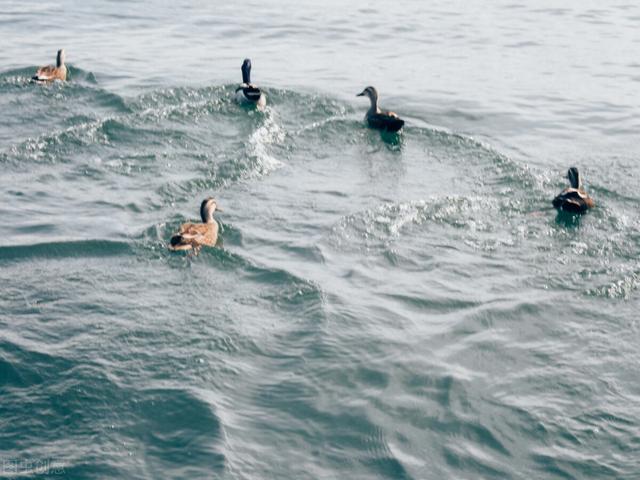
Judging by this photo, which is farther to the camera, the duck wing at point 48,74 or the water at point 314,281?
the duck wing at point 48,74

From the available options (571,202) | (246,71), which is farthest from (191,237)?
(246,71)

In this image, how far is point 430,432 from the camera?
10789mm

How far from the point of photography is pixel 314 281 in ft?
45.7

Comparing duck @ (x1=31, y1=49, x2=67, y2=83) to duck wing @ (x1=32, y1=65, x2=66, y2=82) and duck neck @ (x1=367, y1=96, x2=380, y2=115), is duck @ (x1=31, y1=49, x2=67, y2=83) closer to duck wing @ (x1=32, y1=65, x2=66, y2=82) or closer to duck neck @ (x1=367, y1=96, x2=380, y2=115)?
duck wing @ (x1=32, y1=65, x2=66, y2=82)

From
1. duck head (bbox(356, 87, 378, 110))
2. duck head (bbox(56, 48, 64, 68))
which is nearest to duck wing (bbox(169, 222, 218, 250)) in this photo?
duck head (bbox(356, 87, 378, 110))

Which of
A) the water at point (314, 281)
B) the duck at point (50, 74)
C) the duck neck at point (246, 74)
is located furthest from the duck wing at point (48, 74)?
the duck neck at point (246, 74)

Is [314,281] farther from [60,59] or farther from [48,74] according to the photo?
[60,59]

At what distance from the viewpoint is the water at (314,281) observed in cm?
1049

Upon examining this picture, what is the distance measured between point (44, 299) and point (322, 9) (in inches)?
1045

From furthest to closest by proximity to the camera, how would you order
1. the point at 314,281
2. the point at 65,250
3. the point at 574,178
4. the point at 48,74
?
the point at 48,74 → the point at 574,178 → the point at 65,250 → the point at 314,281

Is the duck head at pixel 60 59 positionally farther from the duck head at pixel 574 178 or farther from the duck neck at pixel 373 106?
the duck head at pixel 574 178

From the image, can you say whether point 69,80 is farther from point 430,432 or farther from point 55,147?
point 430,432

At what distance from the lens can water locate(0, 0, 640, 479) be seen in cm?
1049

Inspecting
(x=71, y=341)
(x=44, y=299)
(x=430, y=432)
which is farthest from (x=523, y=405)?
(x=44, y=299)
